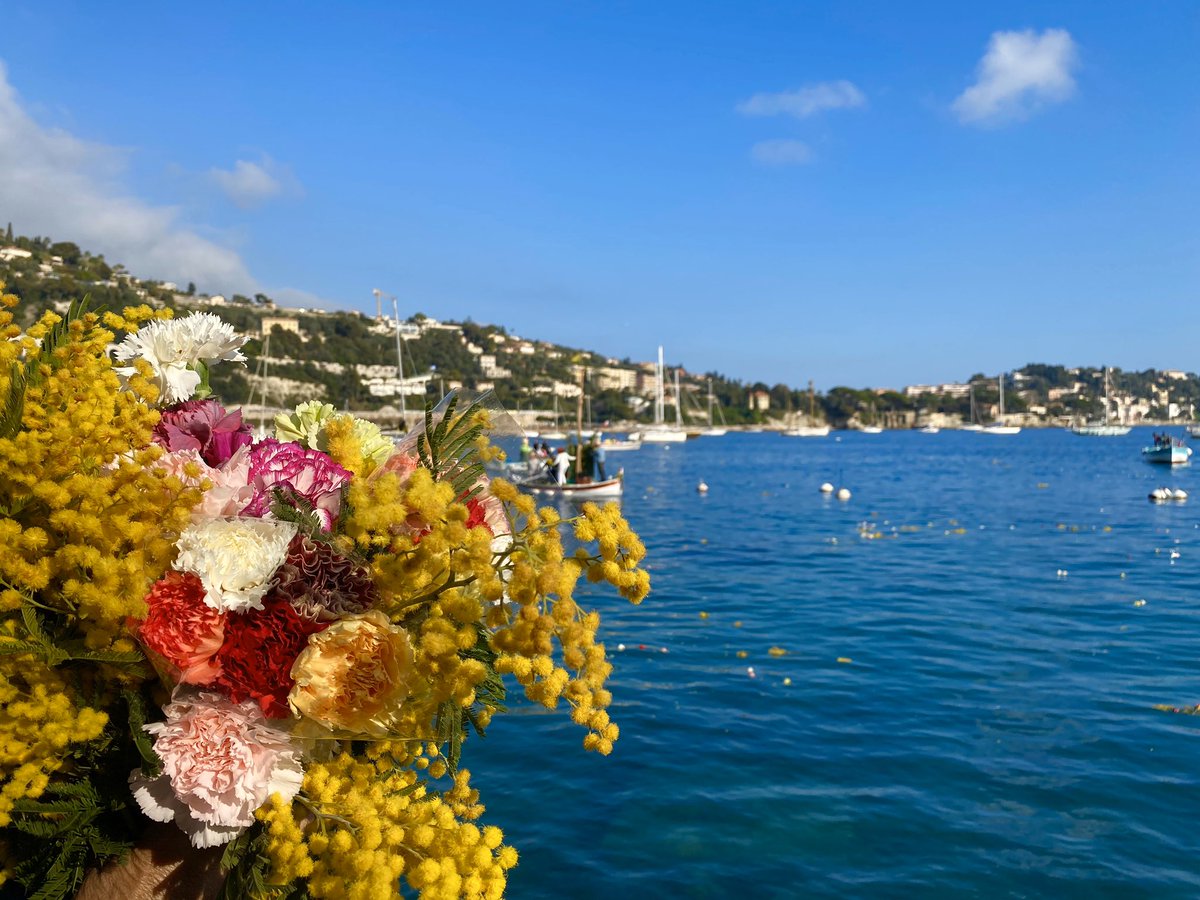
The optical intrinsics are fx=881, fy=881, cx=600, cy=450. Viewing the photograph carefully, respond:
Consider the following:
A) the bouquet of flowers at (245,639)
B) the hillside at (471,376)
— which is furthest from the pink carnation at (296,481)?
the hillside at (471,376)

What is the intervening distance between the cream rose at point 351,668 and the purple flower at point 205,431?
345mm

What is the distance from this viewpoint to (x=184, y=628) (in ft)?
3.67

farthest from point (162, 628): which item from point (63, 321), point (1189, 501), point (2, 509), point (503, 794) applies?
point (1189, 501)

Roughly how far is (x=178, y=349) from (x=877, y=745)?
713 centimetres

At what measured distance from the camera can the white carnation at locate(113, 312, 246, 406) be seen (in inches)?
56.8

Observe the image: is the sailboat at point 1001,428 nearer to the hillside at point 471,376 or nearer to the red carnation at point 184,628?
the hillside at point 471,376

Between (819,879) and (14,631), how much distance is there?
522 cm

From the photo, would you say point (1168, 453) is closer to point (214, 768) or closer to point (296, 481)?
point (296, 481)

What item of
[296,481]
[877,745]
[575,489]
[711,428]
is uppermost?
[711,428]

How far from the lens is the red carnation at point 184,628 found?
3.66 ft

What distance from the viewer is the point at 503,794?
6.65 meters

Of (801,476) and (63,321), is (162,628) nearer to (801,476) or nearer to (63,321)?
(63,321)

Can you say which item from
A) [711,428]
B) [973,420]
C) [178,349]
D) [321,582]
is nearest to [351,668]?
[321,582]

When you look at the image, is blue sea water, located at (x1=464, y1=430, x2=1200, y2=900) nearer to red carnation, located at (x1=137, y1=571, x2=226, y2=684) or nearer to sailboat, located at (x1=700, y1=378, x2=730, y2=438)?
red carnation, located at (x1=137, y1=571, x2=226, y2=684)
